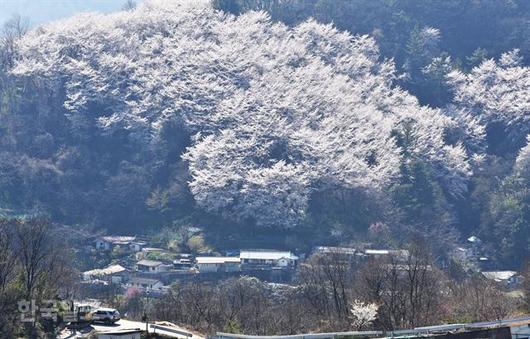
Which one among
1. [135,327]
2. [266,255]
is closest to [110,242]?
[266,255]

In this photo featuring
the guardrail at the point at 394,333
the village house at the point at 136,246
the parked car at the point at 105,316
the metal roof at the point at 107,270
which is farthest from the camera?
the village house at the point at 136,246

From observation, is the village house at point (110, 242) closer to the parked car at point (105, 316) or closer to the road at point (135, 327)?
the road at point (135, 327)

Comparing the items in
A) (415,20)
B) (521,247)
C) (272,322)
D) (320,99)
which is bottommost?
(272,322)

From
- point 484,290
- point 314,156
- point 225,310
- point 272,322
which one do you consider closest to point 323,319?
point 272,322

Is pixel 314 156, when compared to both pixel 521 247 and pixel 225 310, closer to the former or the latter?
pixel 521 247

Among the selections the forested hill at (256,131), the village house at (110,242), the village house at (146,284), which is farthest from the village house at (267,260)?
the village house at (110,242)

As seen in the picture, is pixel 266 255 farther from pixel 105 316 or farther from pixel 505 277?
pixel 105 316
